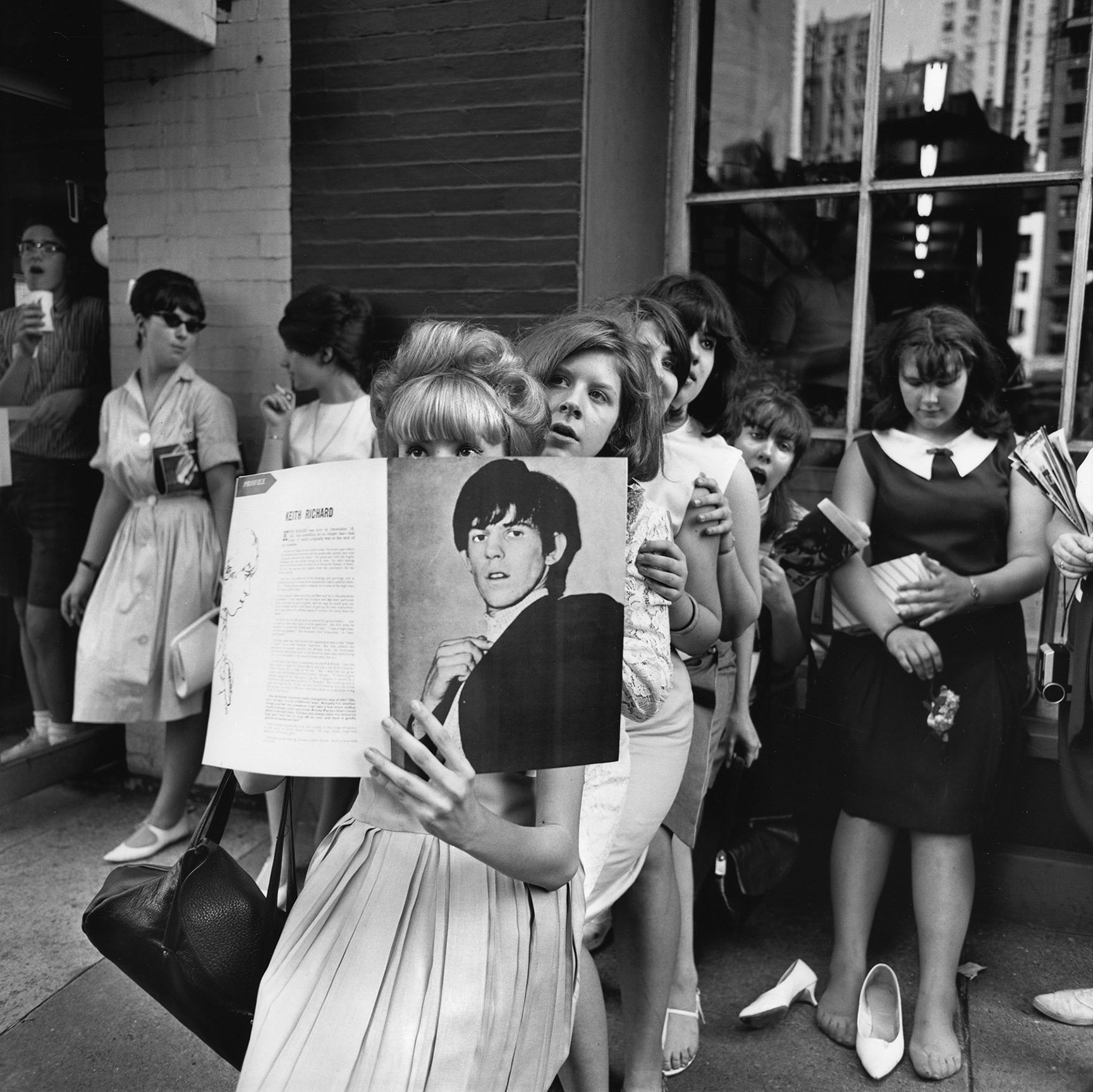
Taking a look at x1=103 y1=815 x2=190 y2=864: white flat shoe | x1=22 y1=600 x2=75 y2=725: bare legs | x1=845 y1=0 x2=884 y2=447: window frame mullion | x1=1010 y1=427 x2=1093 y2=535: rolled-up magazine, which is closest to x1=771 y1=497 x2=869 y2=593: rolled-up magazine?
x1=1010 y1=427 x2=1093 y2=535: rolled-up magazine

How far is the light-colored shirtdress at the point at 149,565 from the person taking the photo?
3754 millimetres

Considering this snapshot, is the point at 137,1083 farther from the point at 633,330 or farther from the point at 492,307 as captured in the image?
the point at 492,307

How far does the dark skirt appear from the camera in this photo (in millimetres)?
2883

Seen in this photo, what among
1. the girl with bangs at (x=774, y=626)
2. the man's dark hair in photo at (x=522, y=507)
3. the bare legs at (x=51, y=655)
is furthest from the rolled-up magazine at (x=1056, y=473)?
the bare legs at (x=51, y=655)

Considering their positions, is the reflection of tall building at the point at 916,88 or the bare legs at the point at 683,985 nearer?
the bare legs at the point at 683,985

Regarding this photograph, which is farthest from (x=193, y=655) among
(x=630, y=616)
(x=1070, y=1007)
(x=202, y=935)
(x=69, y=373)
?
(x=1070, y=1007)

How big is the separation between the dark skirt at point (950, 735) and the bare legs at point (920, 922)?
7 centimetres

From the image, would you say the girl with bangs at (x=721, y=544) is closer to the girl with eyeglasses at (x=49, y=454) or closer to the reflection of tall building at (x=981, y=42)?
the reflection of tall building at (x=981, y=42)

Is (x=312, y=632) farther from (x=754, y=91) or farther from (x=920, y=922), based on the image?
(x=754, y=91)

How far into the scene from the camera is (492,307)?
3.64 meters

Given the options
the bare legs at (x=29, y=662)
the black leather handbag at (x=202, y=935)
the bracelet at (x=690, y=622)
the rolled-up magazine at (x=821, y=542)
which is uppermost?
the rolled-up magazine at (x=821, y=542)

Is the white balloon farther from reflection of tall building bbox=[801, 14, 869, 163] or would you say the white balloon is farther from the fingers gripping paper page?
the fingers gripping paper page

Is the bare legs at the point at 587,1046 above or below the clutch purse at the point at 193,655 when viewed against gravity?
below

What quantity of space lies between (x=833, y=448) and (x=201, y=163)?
8.53ft
